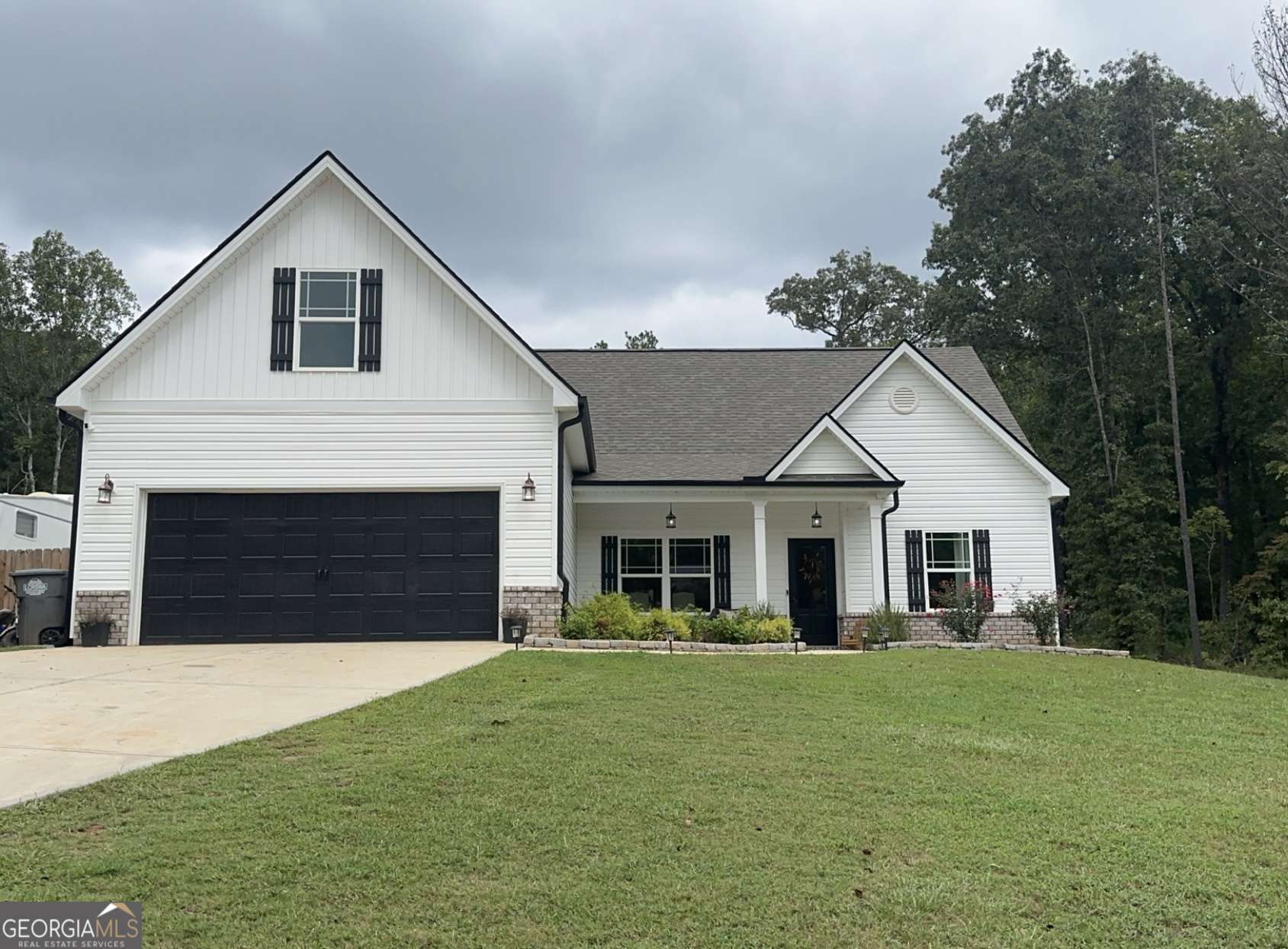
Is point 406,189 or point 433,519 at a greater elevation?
point 406,189

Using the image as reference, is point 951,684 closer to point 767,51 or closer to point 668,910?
point 668,910

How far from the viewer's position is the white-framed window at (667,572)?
683 inches

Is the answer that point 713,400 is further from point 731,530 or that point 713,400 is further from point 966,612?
point 966,612

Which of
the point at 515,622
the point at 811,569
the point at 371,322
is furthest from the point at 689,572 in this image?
the point at 371,322

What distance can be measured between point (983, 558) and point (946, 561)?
683 millimetres

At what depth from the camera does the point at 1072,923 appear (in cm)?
352

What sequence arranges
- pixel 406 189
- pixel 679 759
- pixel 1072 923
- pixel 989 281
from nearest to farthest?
pixel 1072 923, pixel 679 759, pixel 406 189, pixel 989 281

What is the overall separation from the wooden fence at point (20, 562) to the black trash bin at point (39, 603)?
4092 mm

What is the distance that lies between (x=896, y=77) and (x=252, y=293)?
10968mm

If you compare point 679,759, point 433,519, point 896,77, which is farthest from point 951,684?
point 896,77

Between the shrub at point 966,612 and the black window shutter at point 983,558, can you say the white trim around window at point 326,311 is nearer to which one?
the shrub at point 966,612

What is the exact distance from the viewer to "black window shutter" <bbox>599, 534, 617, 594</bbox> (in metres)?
17.3

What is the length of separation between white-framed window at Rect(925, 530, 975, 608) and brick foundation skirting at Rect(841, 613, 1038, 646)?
44cm

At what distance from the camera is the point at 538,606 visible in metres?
13.6
